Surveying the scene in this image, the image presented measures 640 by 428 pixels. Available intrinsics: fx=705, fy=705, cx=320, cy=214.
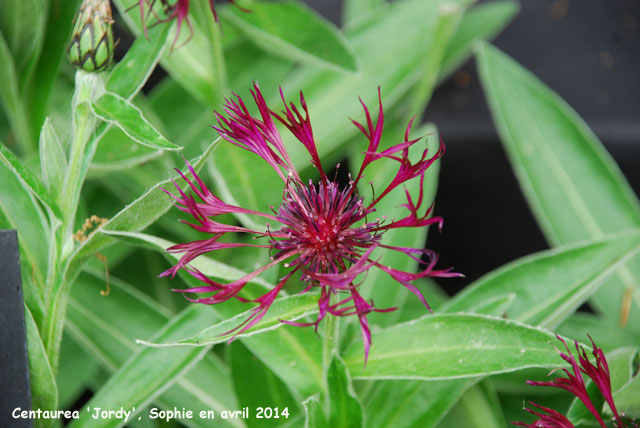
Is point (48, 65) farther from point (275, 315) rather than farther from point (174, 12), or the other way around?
point (275, 315)

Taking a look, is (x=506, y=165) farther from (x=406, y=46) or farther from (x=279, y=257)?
(x=279, y=257)

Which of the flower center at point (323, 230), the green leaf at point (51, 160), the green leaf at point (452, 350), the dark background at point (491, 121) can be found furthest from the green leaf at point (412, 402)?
the dark background at point (491, 121)

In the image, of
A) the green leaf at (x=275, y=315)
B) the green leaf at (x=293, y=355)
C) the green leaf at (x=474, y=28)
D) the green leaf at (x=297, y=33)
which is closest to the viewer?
the green leaf at (x=275, y=315)

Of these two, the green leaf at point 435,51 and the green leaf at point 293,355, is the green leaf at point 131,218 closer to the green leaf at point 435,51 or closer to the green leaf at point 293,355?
the green leaf at point 293,355

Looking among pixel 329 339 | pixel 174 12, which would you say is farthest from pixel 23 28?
pixel 329 339

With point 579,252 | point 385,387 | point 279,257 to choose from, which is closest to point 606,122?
point 579,252
